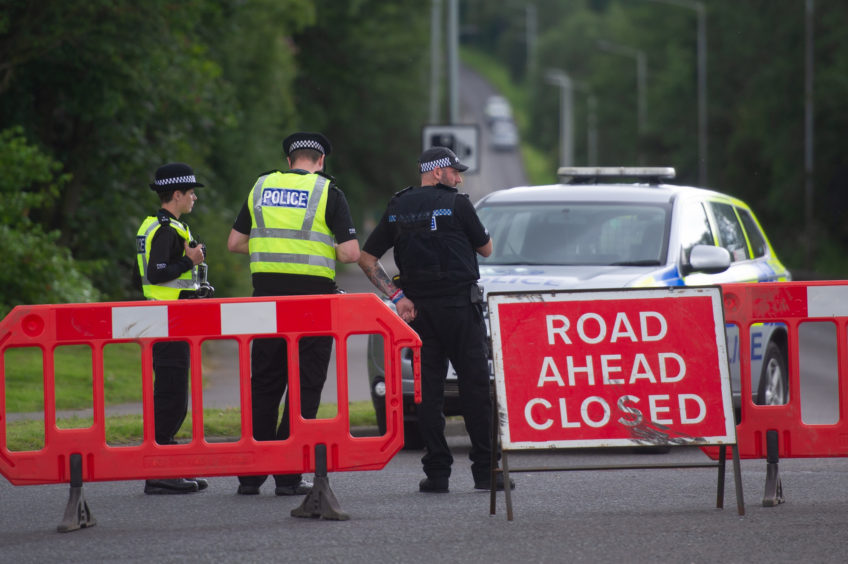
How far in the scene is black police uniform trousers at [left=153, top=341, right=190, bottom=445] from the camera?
8180 mm

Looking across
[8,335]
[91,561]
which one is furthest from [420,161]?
[91,561]

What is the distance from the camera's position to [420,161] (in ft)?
26.9

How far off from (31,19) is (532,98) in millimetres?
102857

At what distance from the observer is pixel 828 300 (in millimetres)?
7570

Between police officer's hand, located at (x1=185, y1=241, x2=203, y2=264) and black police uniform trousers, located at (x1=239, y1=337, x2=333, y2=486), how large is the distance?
2.13 feet

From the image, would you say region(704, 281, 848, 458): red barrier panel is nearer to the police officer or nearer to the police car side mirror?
the police officer

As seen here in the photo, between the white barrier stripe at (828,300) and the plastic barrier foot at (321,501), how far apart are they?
260cm

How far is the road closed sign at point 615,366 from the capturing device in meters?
7.15

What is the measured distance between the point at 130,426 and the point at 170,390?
1.95 metres

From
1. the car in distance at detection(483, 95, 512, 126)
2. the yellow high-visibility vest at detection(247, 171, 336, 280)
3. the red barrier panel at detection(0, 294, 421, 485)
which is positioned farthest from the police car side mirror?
the car in distance at detection(483, 95, 512, 126)

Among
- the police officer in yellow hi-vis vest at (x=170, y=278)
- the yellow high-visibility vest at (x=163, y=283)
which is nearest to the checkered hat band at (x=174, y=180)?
the police officer in yellow hi-vis vest at (x=170, y=278)

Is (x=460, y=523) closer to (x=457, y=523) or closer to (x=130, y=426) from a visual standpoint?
(x=457, y=523)

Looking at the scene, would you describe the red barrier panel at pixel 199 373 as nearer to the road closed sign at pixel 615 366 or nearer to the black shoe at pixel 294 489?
the road closed sign at pixel 615 366

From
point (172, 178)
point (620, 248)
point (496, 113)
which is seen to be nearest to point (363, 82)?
point (620, 248)
